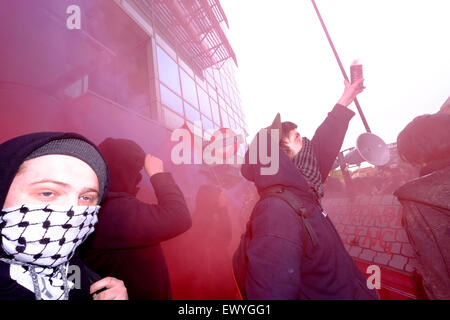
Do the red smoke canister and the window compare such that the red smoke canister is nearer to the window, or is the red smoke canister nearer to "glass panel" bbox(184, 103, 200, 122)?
"glass panel" bbox(184, 103, 200, 122)

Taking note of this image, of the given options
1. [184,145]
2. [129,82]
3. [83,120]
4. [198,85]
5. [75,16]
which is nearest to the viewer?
[83,120]

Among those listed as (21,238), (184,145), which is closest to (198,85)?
(184,145)

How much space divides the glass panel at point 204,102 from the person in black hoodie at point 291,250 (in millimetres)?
8549

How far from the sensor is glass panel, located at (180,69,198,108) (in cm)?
845

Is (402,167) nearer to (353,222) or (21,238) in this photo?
(353,222)

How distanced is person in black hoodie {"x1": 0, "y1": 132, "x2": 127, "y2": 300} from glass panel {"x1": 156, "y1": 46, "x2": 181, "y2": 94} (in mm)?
6779

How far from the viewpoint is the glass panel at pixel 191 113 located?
26.3 ft

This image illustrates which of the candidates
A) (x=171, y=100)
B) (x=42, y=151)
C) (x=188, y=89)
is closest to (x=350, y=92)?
(x=42, y=151)

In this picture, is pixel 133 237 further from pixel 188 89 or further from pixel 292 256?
pixel 188 89

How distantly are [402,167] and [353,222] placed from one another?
3775 mm

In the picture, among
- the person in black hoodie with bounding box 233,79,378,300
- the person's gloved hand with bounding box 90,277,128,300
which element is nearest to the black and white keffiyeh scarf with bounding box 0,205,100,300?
the person's gloved hand with bounding box 90,277,128,300

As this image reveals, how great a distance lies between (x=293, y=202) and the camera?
1335 mm

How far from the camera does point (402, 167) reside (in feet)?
20.3

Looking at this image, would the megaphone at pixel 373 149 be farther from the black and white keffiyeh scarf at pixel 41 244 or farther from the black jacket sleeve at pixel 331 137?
the black and white keffiyeh scarf at pixel 41 244
